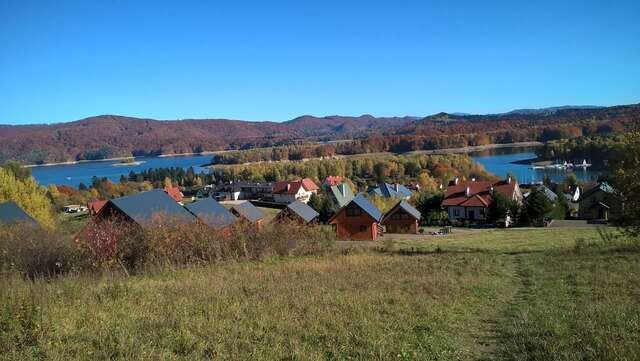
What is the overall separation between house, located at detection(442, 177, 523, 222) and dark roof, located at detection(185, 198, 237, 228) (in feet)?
120

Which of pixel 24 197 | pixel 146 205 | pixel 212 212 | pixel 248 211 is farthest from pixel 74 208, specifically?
pixel 146 205

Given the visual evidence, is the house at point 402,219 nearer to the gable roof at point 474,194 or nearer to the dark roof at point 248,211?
the gable roof at point 474,194

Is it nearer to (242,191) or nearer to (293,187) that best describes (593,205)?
(293,187)

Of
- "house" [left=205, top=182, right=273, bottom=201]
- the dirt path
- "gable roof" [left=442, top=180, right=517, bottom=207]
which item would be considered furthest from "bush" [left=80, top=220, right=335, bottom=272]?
"house" [left=205, top=182, right=273, bottom=201]

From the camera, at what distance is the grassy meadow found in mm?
6348

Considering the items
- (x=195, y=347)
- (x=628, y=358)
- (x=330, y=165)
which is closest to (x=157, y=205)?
(x=195, y=347)

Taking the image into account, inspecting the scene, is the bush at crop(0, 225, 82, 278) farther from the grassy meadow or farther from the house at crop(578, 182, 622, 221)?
the house at crop(578, 182, 622, 221)

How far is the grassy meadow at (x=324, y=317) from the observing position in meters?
6.35

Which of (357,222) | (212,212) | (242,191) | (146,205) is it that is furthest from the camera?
(242,191)

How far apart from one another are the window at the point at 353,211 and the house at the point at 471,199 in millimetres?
18653

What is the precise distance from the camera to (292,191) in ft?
288

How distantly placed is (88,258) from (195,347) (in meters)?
8.95

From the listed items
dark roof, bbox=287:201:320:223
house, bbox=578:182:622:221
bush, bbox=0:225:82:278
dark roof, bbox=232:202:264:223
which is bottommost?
house, bbox=578:182:622:221

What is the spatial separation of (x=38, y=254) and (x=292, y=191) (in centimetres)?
7397
